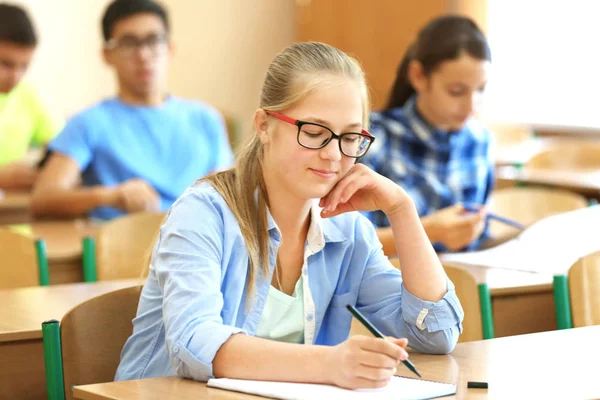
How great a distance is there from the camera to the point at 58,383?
1698mm

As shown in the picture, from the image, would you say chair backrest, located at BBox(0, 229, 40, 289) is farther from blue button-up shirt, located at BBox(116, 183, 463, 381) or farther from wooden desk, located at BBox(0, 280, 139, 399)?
blue button-up shirt, located at BBox(116, 183, 463, 381)

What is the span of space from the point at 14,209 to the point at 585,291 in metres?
2.83

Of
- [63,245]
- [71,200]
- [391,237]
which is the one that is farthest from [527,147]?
[63,245]

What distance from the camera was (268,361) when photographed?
4.66ft

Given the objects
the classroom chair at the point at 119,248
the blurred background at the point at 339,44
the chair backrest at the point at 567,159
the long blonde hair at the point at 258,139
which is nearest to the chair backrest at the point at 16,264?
the classroom chair at the point at 119,248

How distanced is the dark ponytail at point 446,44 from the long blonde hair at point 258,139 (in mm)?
1194

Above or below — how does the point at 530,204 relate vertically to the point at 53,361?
above

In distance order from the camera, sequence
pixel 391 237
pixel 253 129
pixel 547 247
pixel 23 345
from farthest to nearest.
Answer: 1. pixel 547 247
2. pixel 391 237
3. pixel 23 345
4. pixel 253 129

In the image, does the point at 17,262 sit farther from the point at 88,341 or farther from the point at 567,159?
the point at 567,159

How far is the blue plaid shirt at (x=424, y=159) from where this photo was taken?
3016 mm

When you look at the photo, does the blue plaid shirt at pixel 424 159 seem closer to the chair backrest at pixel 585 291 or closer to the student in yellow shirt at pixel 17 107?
the chair backrest at pixel 585 291

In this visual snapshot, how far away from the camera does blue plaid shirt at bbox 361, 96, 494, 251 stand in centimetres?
302

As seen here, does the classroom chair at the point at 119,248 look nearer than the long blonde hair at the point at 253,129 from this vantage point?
No

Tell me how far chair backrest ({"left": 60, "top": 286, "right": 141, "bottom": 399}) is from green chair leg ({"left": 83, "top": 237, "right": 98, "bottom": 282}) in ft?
3.28
